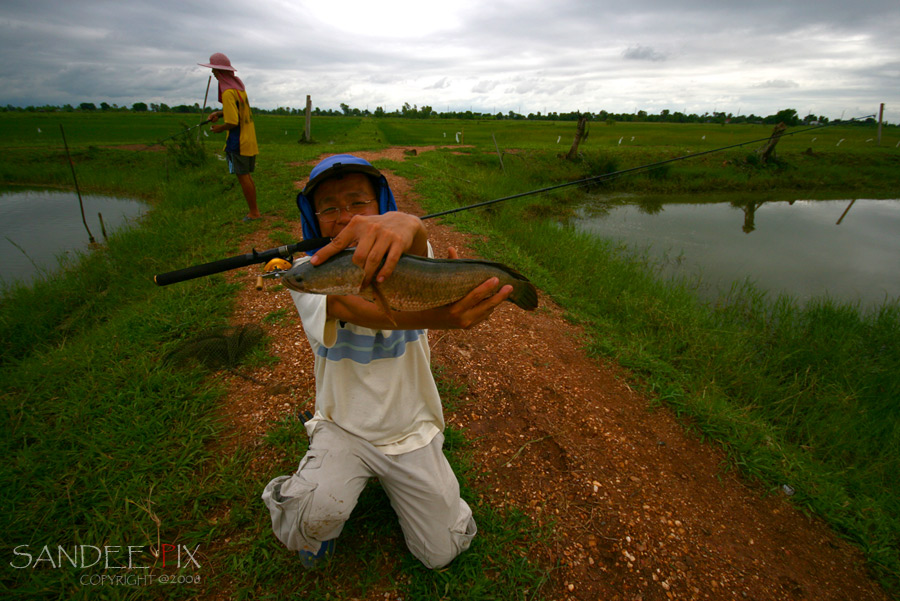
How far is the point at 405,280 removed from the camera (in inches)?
65.1

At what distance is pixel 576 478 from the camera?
2.84 meters

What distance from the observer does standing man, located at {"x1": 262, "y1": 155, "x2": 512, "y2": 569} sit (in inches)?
75.9

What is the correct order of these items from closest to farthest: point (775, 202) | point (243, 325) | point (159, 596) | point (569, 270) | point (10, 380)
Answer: point (159, 596)
point (10, 380)
point (243, 325)
point (569, 270)
point (775, 202)

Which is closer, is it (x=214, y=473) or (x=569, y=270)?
(x=214, y=473)

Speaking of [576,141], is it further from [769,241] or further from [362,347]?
[362,347]

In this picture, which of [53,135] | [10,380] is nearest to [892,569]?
[10,380]

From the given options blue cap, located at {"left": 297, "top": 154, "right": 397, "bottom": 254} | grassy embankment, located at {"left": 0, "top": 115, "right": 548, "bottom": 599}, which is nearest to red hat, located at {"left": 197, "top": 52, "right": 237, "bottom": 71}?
grassy embankment, located at {"left": 0, "top": 115, "right": 548, "bottom": 599}

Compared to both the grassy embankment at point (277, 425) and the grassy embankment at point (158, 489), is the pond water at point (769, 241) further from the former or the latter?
the grassy embankment at point (158, 489)

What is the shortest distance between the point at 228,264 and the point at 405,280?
3.10ft

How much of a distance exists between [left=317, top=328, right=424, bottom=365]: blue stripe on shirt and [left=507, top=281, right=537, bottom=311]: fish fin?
Answer: 2.22ft

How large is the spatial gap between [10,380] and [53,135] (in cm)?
3149

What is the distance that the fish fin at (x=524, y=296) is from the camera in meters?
2.00

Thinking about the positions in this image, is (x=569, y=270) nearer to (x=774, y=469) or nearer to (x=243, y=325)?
(x=774, y=469)

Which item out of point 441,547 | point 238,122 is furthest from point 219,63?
point 441,547
